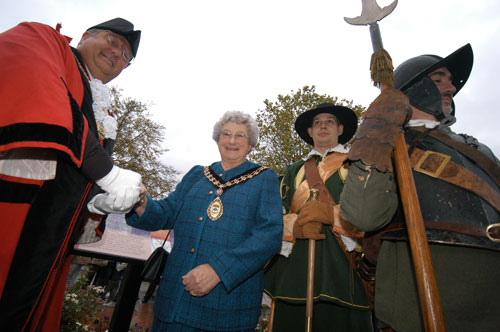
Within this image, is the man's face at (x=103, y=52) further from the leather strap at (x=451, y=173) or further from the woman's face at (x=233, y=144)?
the leather strap at (x=451, y=173)

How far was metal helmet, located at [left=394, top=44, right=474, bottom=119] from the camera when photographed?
7.42 feet

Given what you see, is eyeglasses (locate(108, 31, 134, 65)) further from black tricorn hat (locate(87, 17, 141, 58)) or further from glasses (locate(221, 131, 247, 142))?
glasses (locate(221, 131, 247, 142))

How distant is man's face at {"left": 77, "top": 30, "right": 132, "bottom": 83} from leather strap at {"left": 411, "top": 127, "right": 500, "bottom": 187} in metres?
2.62

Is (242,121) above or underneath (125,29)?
underneath

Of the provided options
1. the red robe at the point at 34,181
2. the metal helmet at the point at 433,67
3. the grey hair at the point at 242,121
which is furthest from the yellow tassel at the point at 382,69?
the red robe at the point at 34,181

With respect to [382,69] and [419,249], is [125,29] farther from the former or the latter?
[419,249]

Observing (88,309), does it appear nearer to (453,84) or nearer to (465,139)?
(465,139)

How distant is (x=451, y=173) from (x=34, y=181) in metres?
2.52

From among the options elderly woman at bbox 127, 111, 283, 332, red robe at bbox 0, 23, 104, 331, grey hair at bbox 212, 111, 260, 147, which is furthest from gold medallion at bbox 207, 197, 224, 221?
red robe at bbox 0, 23, 104, 331

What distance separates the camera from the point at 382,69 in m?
2.01

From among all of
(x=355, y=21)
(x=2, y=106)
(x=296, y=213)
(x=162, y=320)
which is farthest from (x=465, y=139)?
(x=2, y=106)

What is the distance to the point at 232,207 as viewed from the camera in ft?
7.07

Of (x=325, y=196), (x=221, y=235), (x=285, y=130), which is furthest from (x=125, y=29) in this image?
(x=285, y=130)

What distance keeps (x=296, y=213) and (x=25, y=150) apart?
2.37 meters
